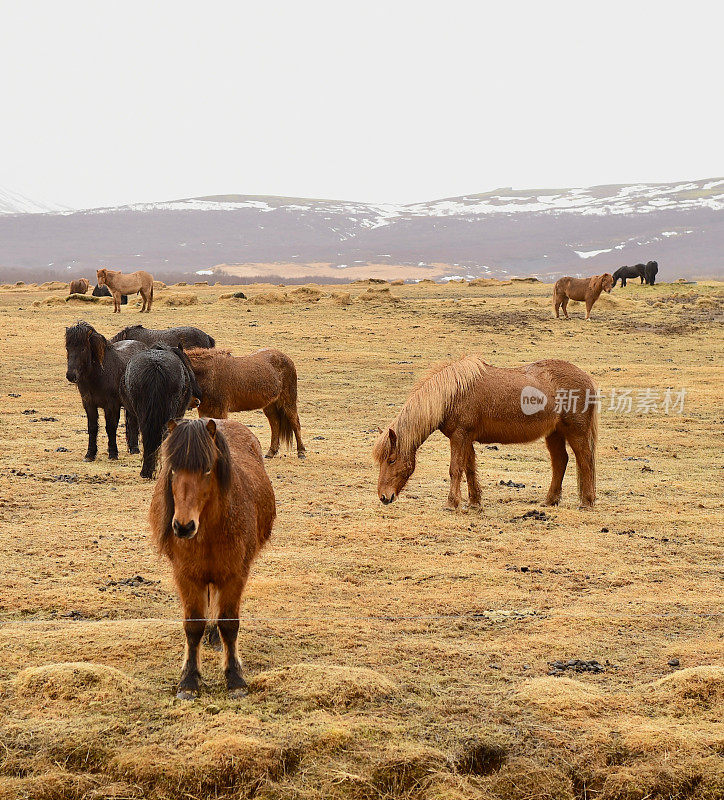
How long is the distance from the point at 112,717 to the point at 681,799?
3.08 metres

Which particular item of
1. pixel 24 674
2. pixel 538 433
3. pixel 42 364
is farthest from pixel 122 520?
pixel 42 364

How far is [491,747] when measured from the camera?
4277 mm

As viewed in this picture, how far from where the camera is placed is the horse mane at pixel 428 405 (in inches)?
371

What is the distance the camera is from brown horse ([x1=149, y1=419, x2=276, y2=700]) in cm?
439

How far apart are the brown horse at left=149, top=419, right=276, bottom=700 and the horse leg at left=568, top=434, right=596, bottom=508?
625cm

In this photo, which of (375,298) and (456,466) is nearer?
(456,466)

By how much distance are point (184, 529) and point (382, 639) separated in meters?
2.20

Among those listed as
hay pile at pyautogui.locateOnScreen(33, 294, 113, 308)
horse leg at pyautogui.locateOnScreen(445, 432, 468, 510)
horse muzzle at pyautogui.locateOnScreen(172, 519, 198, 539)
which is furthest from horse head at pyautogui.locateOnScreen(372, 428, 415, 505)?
hay pile at pyautogui.locateOnScreen(33, 294, 113, 308)

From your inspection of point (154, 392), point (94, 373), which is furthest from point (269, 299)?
point (154, 392)

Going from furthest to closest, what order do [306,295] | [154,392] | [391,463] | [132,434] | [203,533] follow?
1. [306,295]
2. [132,434]
3. [154,392]
4. [391,463]
5. [203,533]

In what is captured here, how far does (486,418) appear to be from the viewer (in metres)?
9.80

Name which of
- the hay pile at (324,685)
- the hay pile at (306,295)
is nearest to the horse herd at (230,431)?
the hay pile at (324,685)

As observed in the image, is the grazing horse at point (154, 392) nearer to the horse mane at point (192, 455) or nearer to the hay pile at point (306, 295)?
the horse mane at point (192, 455)

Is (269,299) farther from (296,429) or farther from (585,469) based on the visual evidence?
(585,469)
